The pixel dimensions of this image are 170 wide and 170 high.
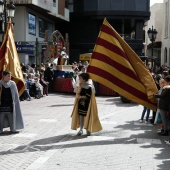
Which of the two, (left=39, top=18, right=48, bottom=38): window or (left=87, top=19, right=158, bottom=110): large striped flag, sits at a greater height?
(left=39, top=18, right=48, bottom=38): window

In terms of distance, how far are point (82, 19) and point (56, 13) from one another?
319 inches

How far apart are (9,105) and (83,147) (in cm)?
253

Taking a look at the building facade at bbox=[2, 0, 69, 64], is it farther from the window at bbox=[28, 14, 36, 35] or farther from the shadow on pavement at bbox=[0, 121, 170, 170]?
the shadow on pavement at bbox=[0, 121, 170, 170]

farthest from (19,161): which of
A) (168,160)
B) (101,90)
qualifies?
(101,90)

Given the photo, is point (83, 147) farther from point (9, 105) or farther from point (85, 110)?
point (9, 105)

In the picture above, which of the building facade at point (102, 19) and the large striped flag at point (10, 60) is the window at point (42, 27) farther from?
the large striped flag at point (10, 60)

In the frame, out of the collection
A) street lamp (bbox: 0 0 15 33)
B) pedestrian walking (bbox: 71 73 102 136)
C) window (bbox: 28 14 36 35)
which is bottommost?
pedestrian walking (bbox: 71 73 102 136)

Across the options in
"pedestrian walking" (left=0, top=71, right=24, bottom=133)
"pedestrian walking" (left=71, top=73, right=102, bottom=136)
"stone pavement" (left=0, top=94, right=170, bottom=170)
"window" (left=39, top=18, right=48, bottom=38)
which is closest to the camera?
"stone pavement" (left=0, top=94, right=170, bottom=170)

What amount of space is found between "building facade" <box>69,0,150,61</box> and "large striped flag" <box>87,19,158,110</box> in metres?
31.5

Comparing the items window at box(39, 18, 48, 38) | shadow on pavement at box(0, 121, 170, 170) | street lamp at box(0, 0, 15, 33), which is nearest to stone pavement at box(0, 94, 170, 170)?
shadow on pavement at box(0, 121, 170, 170)

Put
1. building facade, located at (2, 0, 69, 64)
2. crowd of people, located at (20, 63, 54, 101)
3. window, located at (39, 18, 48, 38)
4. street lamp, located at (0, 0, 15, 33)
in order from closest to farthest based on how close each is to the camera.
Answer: street lamp, located at (0, 0, 15, 33), crowd of people, located at (20, 63, 54, 101), building facade, located at (2, 0, 69, 64), window, located at (39, 18, 48, 38)

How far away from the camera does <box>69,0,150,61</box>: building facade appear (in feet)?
135

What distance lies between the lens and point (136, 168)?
22.2 feet

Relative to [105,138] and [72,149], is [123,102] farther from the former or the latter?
[72,149]
